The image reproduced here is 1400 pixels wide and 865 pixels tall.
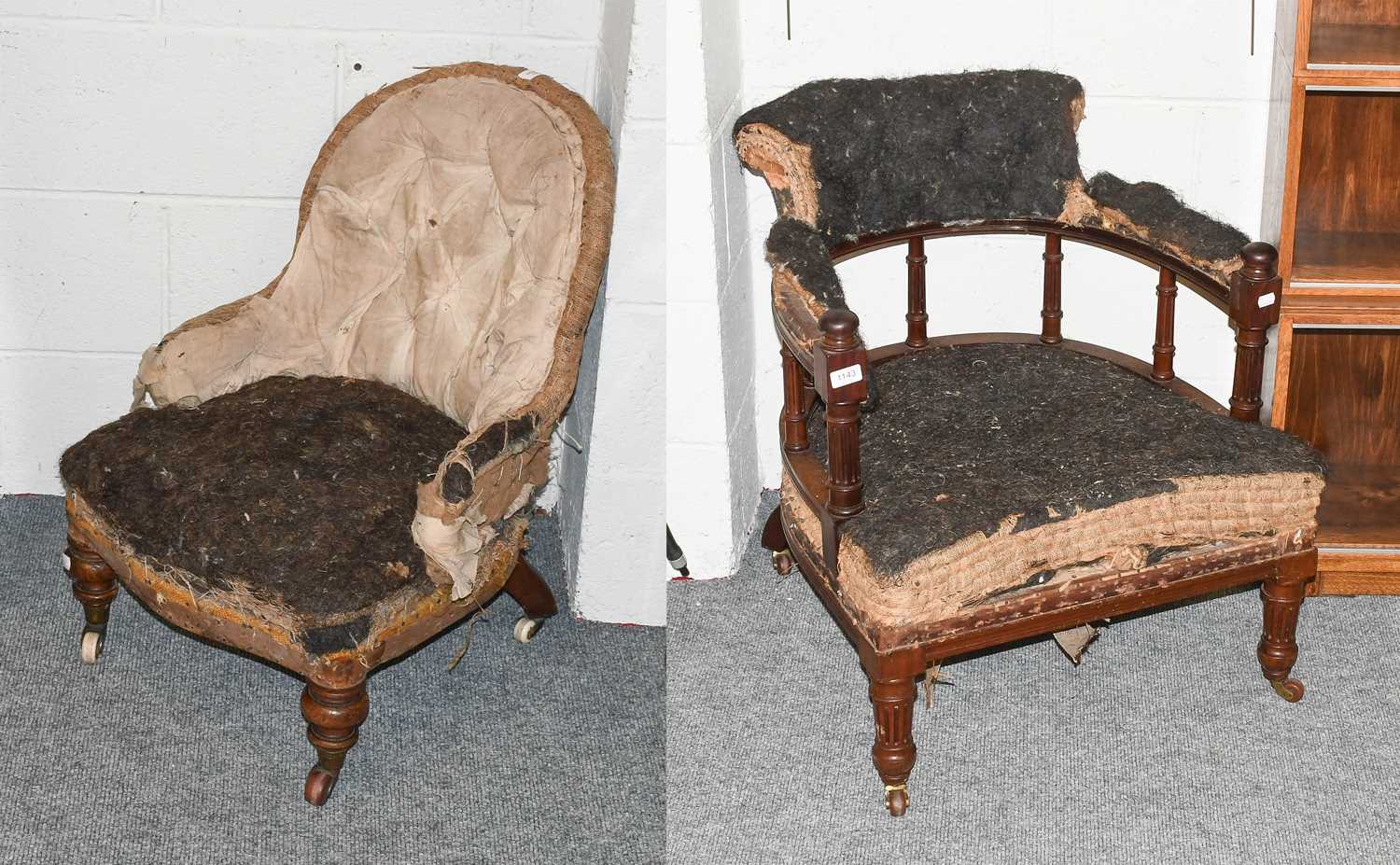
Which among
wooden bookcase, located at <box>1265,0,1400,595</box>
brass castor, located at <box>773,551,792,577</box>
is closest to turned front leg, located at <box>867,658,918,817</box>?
brass castor, located at <box>773,551,792,577</box>

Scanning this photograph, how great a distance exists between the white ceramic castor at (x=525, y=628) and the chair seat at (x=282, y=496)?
1.33 feet

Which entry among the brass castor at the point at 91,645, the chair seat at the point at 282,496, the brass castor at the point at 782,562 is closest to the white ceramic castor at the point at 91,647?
the brass castor at the point at 91,645

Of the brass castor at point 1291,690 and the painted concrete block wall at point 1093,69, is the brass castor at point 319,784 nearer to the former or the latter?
the painted concrete block wall at point 1093,69

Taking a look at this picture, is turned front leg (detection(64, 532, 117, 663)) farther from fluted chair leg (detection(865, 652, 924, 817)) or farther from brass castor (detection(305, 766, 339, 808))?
fluted chair leg (detection(865, 652, 924, 817))

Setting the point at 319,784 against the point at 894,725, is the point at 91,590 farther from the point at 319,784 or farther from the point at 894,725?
the point at 894,725

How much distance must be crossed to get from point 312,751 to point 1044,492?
1.23 metres

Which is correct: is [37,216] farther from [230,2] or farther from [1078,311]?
[1078,311]

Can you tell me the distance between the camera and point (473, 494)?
2.08 meters

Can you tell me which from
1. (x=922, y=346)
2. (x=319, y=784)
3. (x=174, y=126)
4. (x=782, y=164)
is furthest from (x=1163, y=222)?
(x=174, y=126)

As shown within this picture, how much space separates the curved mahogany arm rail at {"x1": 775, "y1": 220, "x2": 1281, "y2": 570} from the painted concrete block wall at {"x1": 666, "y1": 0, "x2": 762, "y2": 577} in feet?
0.74

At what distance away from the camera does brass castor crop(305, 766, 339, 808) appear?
2.15m

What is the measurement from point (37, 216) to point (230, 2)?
58 centimetres

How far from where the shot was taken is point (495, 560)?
2.29m

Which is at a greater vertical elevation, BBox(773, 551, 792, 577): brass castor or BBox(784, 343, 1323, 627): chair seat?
BBox(784, 343, 1323, 627): chair seat
